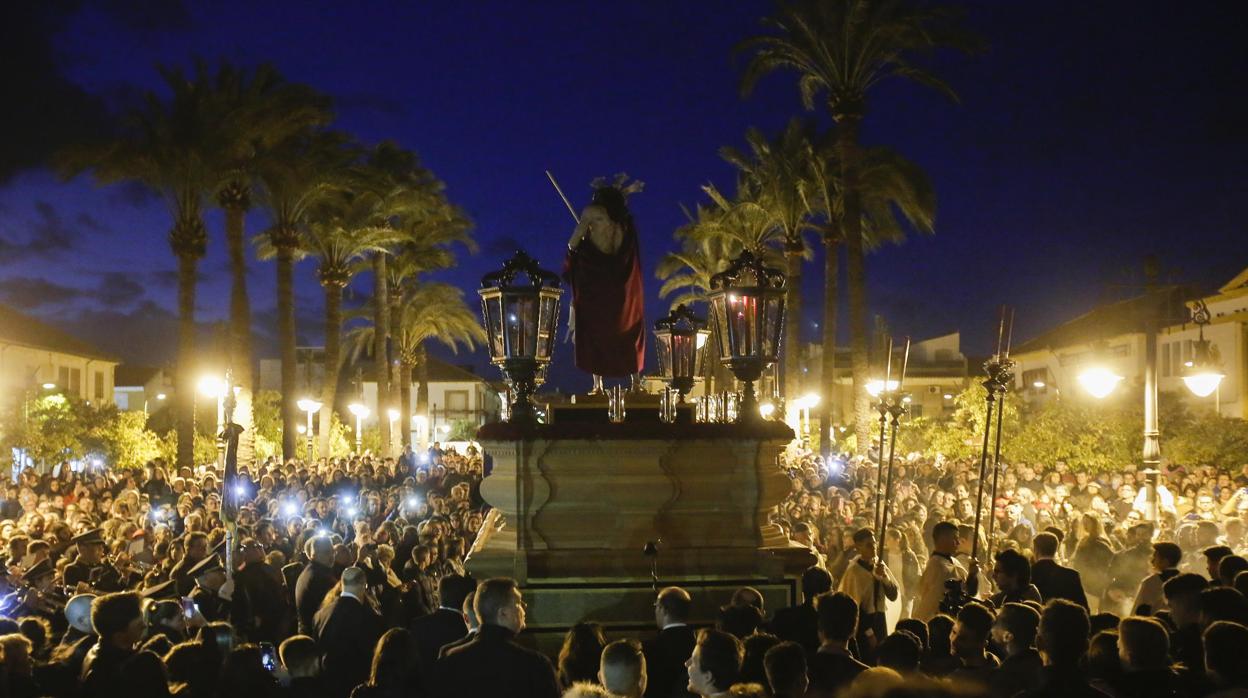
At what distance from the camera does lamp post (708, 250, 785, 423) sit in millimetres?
8141

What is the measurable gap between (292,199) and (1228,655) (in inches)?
1064

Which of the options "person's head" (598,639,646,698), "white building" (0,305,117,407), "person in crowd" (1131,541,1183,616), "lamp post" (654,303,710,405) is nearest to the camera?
"person's head" (598,639,646,698)

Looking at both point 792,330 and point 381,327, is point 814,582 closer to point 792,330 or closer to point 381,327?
point 792,330

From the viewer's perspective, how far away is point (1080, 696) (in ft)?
14.9

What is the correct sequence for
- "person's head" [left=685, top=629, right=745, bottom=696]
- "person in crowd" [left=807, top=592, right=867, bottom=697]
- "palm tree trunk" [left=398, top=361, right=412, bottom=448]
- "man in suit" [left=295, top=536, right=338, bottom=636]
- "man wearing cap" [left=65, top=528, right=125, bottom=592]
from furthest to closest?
"palm tree trunk" [left=398, top=361, right=412, bottom=448]
"man wearing cap" [left=65, top=528, right=125, bottom=592]
"man in suit" [left=295, top=536, right=338, bottom=636]
"person in crowd" [left=807, top=592, right=867, bottom=697]
"person's head" [left=685, top=629, right=745, bottom=696]

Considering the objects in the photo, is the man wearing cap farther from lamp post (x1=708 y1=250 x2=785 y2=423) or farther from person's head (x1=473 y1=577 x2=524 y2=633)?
lamp post (x1=708 y1=250 x2=785 y2=423)

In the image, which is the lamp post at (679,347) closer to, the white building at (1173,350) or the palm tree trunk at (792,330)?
the palm tree trunk at (792,330)

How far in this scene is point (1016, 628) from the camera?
207 inches

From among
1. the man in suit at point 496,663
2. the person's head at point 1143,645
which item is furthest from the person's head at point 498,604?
the person's head at point 1143,645

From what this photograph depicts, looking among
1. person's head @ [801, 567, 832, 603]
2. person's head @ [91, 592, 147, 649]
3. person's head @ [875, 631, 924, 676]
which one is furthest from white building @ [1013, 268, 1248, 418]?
person's head @ [91, 592, 147, 649]

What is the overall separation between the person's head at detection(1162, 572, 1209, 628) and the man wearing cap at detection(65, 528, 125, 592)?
25.8 feet

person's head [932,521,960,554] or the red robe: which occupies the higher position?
the red robe

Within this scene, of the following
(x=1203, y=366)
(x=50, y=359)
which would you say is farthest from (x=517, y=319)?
(x=50, y=359)

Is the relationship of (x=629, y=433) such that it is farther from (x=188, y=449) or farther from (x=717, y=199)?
(x=717, y=199)
